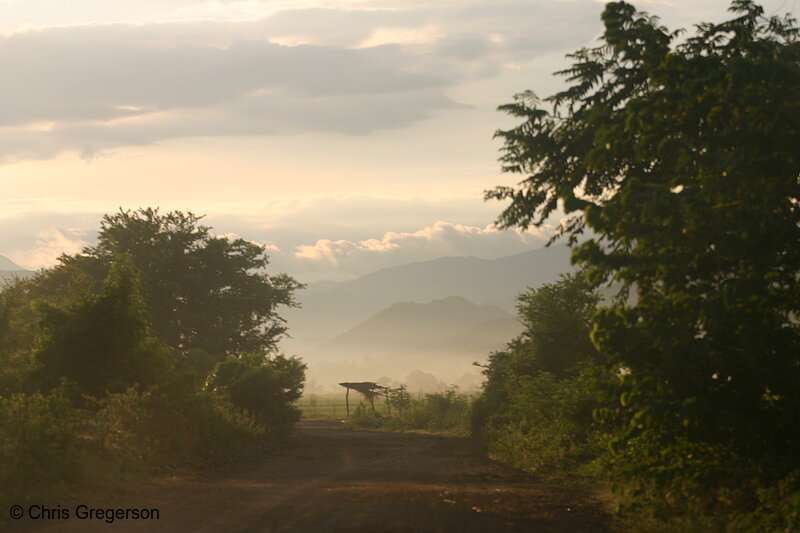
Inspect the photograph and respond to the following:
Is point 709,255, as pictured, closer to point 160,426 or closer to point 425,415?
point 160,426

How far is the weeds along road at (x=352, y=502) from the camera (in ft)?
37.6

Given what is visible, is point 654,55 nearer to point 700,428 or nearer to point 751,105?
point 751,105

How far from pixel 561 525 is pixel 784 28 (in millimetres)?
10485

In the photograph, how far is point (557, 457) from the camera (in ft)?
68.7

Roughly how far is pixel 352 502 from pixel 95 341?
Result: 36.5ft

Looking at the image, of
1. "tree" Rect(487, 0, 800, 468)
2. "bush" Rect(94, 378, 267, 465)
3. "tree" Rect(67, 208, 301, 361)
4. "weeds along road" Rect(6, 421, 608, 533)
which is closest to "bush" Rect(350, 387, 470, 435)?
"tree" Rect(67, 208, 301, 361)

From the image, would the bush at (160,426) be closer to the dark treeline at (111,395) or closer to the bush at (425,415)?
the dark treeline at (111,395)

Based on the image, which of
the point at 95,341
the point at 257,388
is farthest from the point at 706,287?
the point at 257,388

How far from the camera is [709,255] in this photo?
39.0 feet

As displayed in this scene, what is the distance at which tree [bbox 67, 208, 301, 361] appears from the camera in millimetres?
51375

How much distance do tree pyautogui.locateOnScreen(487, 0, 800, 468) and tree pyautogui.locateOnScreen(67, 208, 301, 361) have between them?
137ft

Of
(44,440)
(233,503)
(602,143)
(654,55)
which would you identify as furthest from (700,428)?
(44,440)

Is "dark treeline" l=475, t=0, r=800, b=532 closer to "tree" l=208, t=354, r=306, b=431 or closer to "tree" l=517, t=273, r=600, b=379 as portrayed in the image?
"tree" l=517, t=273, r=600, b=379

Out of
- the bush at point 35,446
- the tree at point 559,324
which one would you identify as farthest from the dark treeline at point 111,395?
the tree at point 559,324
